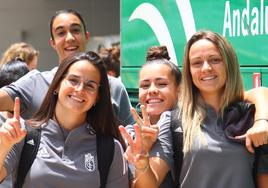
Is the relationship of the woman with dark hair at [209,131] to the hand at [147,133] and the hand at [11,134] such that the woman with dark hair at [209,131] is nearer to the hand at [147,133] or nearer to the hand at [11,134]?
the hand at [147,133]

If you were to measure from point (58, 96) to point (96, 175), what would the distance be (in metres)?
0.47

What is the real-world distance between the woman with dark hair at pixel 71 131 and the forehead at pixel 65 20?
1076mm

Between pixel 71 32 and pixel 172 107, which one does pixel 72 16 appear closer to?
pixel 71 32

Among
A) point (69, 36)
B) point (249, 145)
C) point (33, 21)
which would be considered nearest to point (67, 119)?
point (249, 145)

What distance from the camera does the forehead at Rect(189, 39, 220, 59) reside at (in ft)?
8.38

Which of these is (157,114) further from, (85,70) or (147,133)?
(85,70)

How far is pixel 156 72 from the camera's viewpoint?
307cm

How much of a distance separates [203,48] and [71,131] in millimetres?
800

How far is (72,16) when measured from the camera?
372 centimetres

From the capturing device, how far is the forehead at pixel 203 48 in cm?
255

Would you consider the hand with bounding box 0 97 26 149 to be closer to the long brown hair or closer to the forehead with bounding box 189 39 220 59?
the long brown hair

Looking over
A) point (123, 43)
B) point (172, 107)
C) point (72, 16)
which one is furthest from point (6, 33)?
point (172, 107)

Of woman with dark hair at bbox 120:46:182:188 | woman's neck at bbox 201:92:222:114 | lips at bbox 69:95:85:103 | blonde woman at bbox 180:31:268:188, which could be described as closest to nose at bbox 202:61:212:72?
blonde woman at bbox 180:31:268:188

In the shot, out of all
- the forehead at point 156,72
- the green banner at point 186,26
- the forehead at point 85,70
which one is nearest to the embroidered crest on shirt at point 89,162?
the forehead at point 85,70
